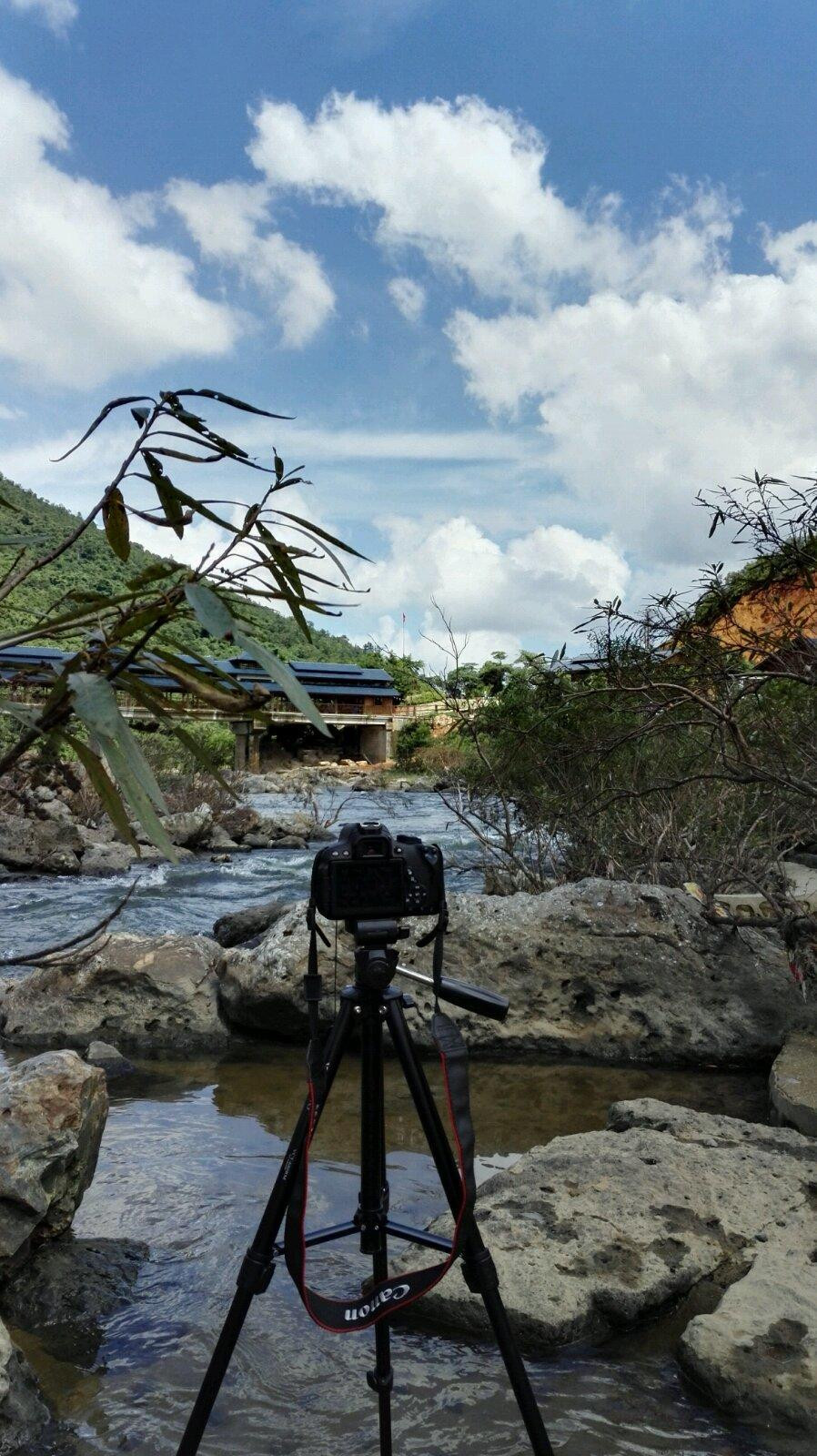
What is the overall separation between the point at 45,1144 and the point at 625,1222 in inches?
60.6

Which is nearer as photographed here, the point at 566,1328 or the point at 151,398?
the point at 151,398

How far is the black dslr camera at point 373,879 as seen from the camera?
1851mm

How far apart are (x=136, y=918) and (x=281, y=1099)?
182 inches

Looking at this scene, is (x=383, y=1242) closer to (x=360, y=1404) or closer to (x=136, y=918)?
(x=360, y=1404)

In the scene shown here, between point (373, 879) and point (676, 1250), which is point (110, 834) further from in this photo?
point (373, 879)

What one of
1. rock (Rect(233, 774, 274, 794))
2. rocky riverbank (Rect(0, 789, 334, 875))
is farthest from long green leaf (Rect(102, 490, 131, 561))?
rock (Rect(233, 774, 274, 794))

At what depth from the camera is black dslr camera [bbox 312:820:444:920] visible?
1.85 meters

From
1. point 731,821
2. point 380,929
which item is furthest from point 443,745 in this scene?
point 380,929

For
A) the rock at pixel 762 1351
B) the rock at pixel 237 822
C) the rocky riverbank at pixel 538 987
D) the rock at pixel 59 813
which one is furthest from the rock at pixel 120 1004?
the rock at pixel 237 822

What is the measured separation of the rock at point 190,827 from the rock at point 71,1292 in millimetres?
10186

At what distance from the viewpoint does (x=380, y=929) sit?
1.84 meters

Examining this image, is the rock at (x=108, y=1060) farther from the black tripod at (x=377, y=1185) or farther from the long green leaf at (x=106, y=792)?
the long green leaf at (x=106, y=792)

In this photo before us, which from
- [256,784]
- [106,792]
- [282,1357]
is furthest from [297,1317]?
[256,784]

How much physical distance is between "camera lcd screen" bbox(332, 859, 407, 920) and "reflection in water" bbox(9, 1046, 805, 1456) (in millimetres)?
1161
